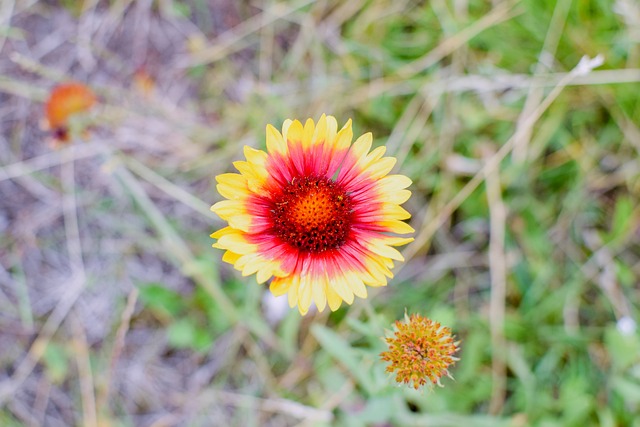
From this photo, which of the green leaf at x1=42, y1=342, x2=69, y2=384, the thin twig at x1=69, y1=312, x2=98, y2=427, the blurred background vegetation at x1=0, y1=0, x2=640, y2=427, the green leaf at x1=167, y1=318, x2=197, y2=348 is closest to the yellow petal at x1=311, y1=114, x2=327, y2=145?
the blurred background vegetation at x1=0, y1=0, x2=640, y2=427

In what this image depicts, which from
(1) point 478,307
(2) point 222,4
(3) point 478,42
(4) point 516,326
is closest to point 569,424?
(4) point 516,326

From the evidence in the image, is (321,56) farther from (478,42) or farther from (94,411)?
(94,411)

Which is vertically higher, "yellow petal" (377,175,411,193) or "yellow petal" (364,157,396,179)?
"yellow petal" (364,157,396,179)

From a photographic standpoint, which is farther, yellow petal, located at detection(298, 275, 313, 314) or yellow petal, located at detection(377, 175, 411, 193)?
yellow petal, located at detection(377, 175, 411, 193)

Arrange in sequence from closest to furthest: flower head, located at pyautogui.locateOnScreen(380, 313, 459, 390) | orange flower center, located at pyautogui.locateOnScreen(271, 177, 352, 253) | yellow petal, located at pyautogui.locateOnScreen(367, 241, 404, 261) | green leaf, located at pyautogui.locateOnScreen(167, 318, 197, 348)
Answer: flower head, located at pyautogui.locateOnScreen(380, 313, 459, 390) < yellow petal, located at pyautogui.locateOnScreen(367, 241, 404, 261) < orange flower center, located at pyautogui.locateOnScreen(271, 177, 352, 253) < green leaf, located at pyautogui.locateOnScreen(167, 318, 197, 348)

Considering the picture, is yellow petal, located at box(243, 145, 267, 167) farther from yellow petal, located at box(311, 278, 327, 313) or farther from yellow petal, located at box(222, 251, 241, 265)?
yellow petal, located at box(311, 278, 327, 313)

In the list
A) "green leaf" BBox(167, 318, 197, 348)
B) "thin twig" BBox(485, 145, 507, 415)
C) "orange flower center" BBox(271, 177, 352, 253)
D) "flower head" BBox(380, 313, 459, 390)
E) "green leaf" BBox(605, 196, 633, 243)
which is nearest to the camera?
"flower head" BBox(380, 313, 459, 390)

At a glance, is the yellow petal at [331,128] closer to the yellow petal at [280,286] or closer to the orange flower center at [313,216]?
the orange flower center at [313,216]
